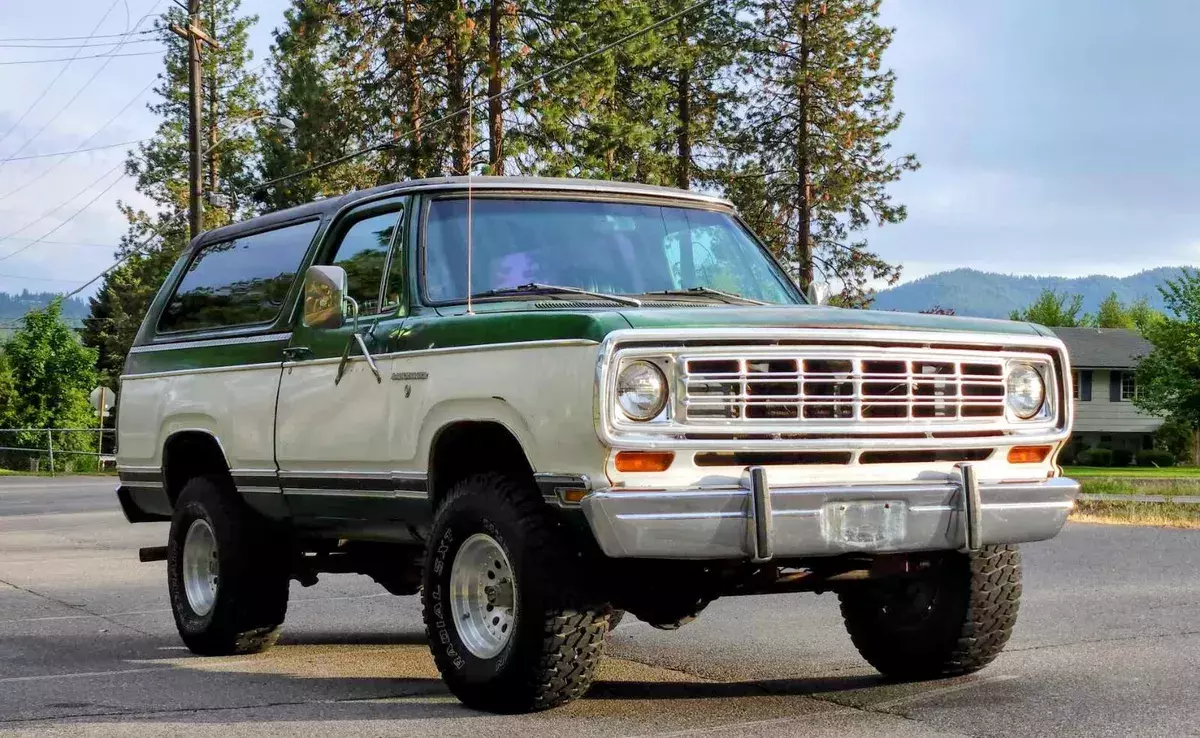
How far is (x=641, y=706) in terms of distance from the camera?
21.3 ft

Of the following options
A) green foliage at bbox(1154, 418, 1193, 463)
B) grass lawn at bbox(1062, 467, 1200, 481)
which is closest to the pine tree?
grass lawn at bbox(1062, 467, 1200, 481)

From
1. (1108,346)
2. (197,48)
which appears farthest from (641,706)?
(1108,346)

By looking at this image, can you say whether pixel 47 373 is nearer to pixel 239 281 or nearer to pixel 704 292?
pixel 239 281

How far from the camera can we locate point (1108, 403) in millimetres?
76062

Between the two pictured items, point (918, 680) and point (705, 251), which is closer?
point (918, 680)

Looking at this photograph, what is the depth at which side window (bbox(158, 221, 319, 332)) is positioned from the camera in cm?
820

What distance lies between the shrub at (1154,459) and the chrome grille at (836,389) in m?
63.9

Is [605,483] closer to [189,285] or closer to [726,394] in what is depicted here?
[726,394]

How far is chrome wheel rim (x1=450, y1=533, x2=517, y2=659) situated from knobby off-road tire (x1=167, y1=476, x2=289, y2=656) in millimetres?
2116

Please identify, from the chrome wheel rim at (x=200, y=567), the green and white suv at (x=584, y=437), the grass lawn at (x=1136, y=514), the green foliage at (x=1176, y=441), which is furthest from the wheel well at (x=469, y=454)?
the green foliage at (x=1176, y=441)

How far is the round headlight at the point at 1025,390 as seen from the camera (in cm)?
658

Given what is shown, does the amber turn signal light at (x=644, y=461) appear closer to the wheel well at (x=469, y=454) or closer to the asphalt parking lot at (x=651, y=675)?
the wheel well at (x=469, y=454)

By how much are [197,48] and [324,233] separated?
29186 mm

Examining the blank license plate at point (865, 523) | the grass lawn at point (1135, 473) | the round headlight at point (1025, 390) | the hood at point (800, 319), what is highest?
the hood at point (800, 319)
